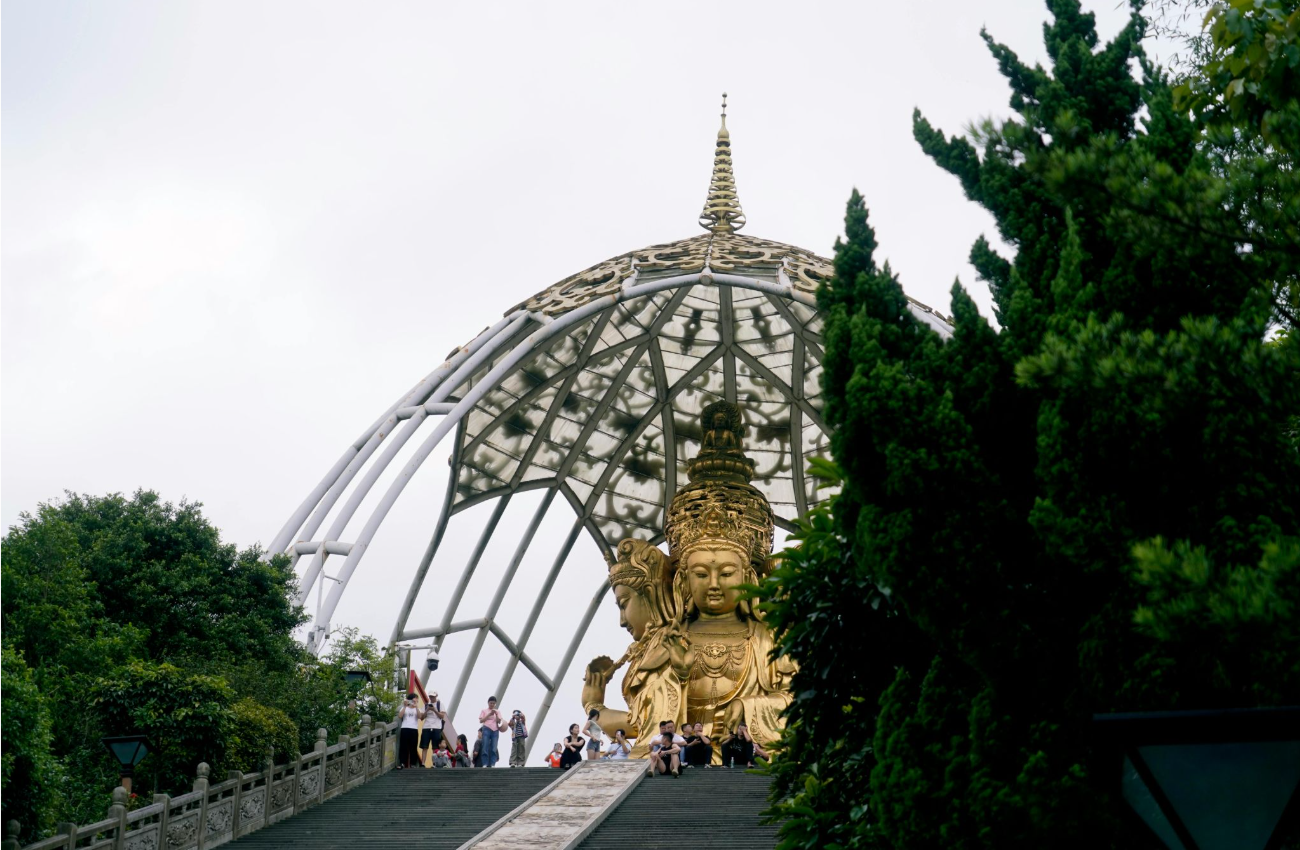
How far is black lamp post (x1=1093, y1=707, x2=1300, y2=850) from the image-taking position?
4867mm

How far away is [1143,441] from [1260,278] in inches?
38.5

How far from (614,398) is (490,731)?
9.81 metres

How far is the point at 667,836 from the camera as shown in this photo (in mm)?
14992

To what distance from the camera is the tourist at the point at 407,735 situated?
20.1 meters

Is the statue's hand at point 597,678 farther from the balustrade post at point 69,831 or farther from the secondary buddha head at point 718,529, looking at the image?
the balustrade post at point 69,831

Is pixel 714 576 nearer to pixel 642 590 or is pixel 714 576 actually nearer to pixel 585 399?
pixel 642 590

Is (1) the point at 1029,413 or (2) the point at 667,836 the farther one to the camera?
(2) the point at 667,836

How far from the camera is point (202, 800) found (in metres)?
15.1

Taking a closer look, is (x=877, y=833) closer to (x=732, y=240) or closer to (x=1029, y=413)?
(x=1029, y=413)

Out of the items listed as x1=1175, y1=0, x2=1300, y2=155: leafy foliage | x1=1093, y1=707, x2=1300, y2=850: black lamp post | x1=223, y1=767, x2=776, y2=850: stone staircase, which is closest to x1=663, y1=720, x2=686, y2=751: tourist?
x1=223, y1=767, x2=776, y2=850: stone staircase

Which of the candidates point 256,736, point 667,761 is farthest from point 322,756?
point 667,761

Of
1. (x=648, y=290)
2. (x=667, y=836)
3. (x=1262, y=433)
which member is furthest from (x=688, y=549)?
(x=1262, y=433)

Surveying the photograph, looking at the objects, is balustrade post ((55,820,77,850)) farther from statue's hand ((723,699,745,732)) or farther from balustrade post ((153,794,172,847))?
statue's hand ((723,699,745,732))

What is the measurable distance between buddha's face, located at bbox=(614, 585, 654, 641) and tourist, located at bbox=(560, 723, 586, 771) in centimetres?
462
